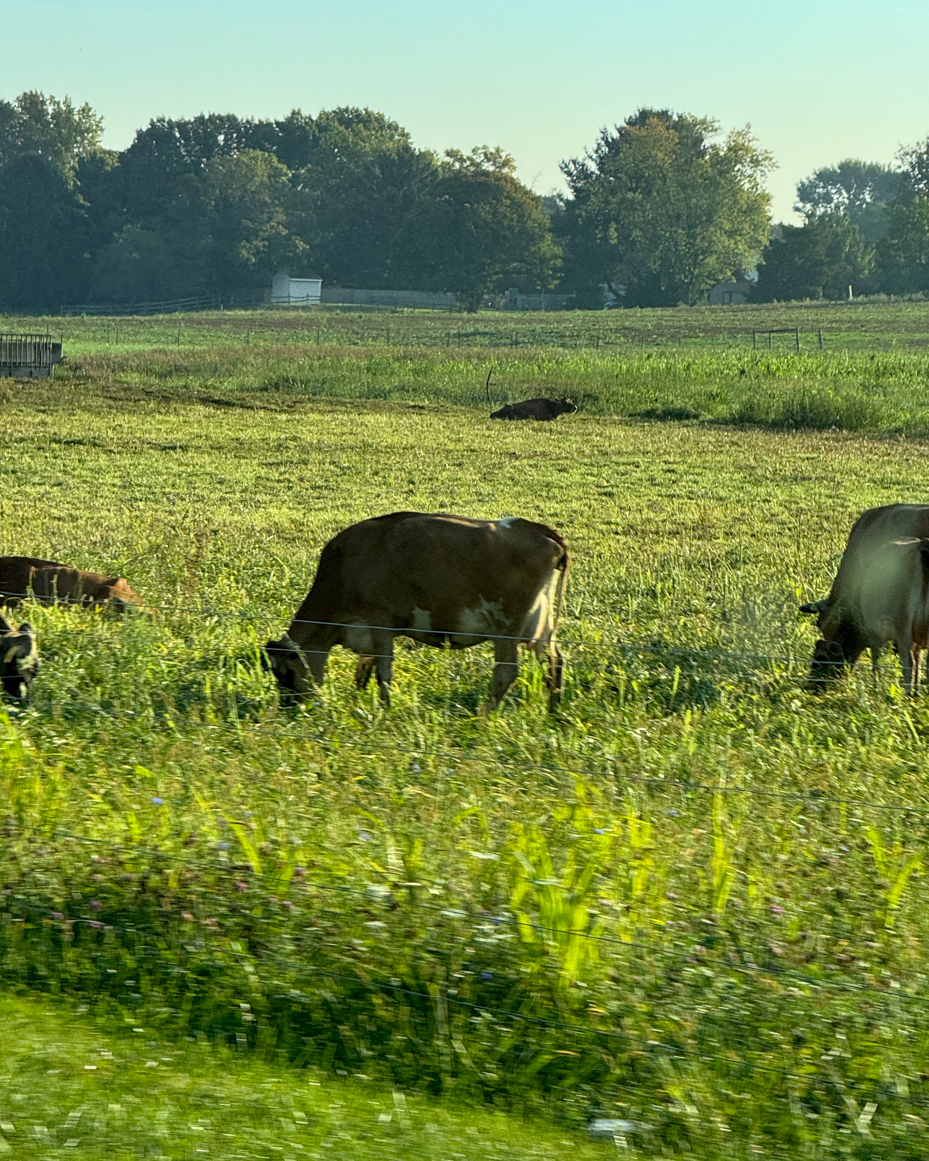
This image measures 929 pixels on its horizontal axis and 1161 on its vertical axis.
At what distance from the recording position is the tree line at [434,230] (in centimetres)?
9625

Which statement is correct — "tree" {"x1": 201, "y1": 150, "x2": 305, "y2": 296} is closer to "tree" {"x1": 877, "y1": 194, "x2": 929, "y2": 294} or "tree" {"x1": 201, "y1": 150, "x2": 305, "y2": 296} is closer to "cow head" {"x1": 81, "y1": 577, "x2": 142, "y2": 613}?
"tree" {"x1": 877, "y1": 194, "x2": 929, "y2": 294}

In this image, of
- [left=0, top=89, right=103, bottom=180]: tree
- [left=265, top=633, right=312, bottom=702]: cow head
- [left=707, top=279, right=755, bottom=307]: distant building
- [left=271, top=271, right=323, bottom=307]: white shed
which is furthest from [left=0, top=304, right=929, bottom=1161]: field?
[left=0, top=89, right=103, bottom=180]: tree

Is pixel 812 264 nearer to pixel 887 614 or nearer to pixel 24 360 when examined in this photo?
pixel 24 360

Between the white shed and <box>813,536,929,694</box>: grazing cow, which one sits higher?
the white shed

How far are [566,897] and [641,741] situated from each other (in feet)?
7.84

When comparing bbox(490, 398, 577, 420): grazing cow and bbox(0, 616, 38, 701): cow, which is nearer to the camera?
bbox(0, 616, 38, 701): cow

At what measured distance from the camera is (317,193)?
111188 mm

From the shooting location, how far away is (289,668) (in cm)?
803

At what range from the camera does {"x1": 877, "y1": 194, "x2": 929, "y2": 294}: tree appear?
97500 millimetres

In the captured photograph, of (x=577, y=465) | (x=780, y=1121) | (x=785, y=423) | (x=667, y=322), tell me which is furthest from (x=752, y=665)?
(x=667, y=322)

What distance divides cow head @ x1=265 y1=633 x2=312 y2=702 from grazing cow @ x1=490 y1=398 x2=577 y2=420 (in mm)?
21798

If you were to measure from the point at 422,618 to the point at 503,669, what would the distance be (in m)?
0.62

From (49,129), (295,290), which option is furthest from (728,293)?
(49,129)

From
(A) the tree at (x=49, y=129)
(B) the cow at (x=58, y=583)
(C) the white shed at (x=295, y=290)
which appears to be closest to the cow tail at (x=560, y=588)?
(B) the cow at (x=58, y=583)
